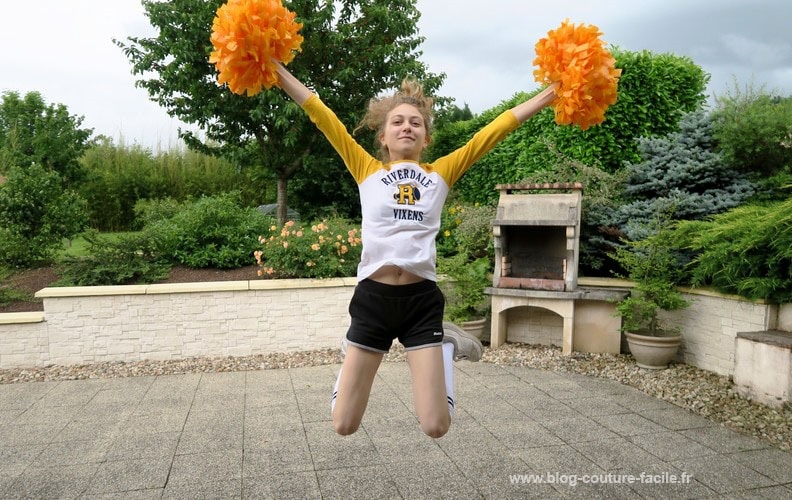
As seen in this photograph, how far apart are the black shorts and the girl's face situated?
0.64 m

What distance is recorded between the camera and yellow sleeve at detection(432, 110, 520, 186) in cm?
268

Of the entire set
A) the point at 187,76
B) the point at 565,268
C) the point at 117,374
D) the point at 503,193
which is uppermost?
the point at 187,76

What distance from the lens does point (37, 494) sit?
295 cm

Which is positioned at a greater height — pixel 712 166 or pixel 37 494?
pixel 712 166

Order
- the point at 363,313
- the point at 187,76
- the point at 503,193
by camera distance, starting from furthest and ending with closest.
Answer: the point at 187,76, the point at 503,193, the point at 363,313

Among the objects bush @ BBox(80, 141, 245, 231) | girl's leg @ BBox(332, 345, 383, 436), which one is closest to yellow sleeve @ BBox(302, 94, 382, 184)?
girl's leg @ BBox(332, 345, 383, 436)

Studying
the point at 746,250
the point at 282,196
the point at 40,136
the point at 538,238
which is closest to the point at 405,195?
the point at 746,250

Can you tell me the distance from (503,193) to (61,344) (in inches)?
190

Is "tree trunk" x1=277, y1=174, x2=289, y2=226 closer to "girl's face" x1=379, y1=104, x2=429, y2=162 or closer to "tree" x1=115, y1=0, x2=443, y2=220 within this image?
"tree" x1=115, y1=0, x2=443, y2=220

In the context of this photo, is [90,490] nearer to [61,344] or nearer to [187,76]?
[61,344]

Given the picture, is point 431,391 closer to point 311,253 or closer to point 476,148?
point 476,148

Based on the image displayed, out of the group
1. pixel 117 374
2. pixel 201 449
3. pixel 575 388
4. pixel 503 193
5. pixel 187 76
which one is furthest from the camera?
pixel 187 76

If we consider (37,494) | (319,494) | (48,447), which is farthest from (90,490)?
(319,494)

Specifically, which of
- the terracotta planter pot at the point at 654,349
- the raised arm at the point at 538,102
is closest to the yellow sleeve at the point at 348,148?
the raised arm at the point at 538,102
